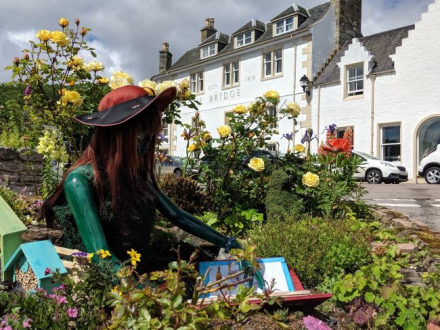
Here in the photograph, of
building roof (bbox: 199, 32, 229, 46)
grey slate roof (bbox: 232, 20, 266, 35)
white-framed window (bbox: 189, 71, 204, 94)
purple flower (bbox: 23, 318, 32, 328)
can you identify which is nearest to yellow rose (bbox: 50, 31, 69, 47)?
purple flower (bbox: 23, 318, 32, 328)

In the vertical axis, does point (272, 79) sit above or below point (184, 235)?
above

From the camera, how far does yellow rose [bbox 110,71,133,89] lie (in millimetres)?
3580

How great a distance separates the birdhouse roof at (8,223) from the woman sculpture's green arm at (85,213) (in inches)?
13.7

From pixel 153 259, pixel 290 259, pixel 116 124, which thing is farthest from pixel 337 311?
pixel 116 124

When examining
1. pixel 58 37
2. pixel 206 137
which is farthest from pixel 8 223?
pixel 206 137

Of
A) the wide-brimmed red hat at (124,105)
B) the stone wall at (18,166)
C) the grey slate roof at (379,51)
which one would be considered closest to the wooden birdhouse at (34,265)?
the wide-brimmed red hat at (124,105)

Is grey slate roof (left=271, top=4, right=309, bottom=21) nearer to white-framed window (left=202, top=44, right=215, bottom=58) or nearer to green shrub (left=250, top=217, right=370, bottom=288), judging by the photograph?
white-framed window (left=202, top=44, right=215, bottom=58)

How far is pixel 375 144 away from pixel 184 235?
16.1 m

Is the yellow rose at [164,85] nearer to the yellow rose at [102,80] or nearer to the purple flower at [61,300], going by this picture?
the yellow rose at [102,80]

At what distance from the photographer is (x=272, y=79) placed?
2183 cm

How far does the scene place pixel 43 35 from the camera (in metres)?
3.77

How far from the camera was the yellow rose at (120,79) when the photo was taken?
3.58 meters

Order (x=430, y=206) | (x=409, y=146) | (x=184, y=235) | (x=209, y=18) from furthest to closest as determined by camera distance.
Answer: (x=209, y=18)
(x=409, y=146)
(x=430, y=206)
(x=184, y=235)

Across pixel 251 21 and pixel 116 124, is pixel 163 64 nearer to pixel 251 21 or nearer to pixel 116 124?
pixel 251 21
